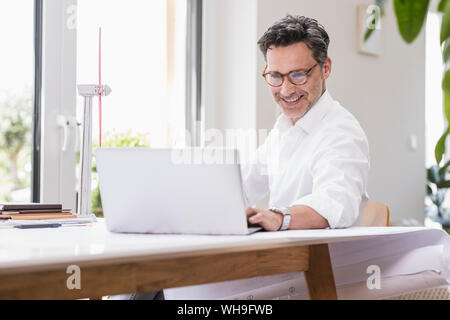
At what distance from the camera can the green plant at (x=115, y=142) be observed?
8.57ft

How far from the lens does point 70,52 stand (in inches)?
96.3

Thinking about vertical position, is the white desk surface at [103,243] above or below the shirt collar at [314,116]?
below

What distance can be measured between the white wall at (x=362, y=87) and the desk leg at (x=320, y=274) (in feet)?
6.26

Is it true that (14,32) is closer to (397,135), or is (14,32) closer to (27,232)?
(27,232)

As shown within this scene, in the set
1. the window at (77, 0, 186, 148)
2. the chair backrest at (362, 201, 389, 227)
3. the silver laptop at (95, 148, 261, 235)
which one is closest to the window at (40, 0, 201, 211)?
the window at (77, 0, 186, 148)

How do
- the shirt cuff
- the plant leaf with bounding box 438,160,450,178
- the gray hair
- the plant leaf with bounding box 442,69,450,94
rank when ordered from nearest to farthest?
the plant leaf with bounding box 442,69,450,94
the shirt cuff
the gray hair
the plant leaf with bounding box 438,160,450,178

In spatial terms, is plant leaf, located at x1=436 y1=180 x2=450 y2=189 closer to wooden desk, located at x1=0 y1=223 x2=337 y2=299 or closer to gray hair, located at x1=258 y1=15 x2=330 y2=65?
gray hair, located at x1=258 y1=15 x2=330 y2=65

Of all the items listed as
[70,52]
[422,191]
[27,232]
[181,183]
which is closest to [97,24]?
[70,52]

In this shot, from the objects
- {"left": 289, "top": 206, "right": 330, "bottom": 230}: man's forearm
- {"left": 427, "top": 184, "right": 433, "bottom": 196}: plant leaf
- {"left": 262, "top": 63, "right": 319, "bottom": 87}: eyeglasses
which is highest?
{"left": 262, "top": 63, "right": 319, "bottom": 87}: eyeglasses

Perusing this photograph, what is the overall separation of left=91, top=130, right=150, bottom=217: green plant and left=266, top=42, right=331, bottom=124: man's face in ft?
3.72

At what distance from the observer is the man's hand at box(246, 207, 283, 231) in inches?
42.1

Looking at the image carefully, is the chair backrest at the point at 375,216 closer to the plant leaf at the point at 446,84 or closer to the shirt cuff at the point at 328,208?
the shirt cuff at the point at 328,208

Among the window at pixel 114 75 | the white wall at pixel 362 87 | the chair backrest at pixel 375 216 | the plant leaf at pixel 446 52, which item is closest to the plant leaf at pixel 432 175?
the white wall at pixel 362 87
